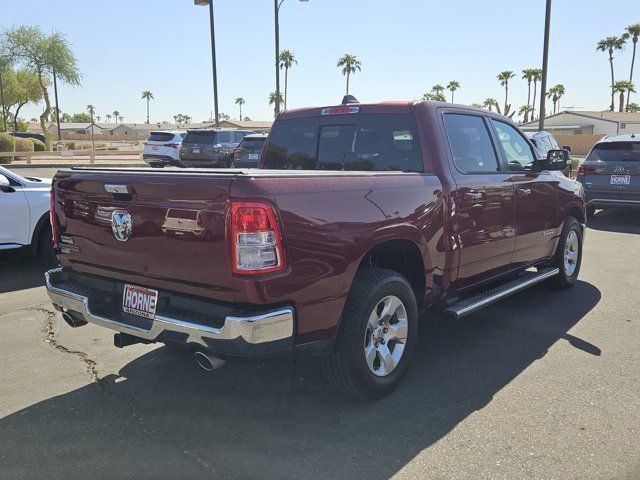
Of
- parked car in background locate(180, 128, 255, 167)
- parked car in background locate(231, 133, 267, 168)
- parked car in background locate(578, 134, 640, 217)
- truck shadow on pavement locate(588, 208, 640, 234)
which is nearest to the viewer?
parked car in background locate(578, 134, 640, 217)

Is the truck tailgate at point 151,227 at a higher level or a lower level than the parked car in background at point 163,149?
lower

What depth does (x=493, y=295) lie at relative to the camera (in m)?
4.66

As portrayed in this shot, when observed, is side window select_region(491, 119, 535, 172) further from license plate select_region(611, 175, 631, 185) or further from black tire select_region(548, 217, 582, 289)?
license plate select_region(611, 175, 631, 185)

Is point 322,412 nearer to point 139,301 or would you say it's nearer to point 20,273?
point 139,301

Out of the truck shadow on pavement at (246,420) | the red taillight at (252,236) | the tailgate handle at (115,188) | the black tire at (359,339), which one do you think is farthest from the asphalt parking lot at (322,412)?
the tailgate handle at (115,188)

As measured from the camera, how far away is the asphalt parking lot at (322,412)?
2939mm

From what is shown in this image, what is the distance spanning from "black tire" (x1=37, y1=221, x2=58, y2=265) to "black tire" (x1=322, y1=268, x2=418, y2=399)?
4.95 meters

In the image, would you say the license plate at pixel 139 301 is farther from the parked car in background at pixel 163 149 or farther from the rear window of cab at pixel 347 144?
the parked car in background at pixel 163 149

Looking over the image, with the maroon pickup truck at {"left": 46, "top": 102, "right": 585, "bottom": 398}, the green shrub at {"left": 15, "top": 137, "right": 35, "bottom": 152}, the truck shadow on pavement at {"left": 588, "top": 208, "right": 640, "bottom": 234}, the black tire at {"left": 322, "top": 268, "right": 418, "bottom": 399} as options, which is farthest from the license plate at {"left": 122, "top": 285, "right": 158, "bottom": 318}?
the green shrub at {"left": 15, "top": 137, "right": 35, "bottom": 152}

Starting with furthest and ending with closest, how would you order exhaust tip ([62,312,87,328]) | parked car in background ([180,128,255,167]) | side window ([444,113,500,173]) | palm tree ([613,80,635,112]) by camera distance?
1. palm tree ([613,80,635,112])
2. parked car in background ([180,128,255,167])
3. side window ([444,113,500,173])
4. exhaust tip ([62,312,87,328])

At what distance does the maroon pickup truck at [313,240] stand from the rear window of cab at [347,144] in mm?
11

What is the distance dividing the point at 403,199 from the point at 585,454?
178 cm

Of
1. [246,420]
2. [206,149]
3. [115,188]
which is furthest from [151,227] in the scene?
[206,149]

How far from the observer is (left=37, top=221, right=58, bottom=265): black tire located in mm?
7004
